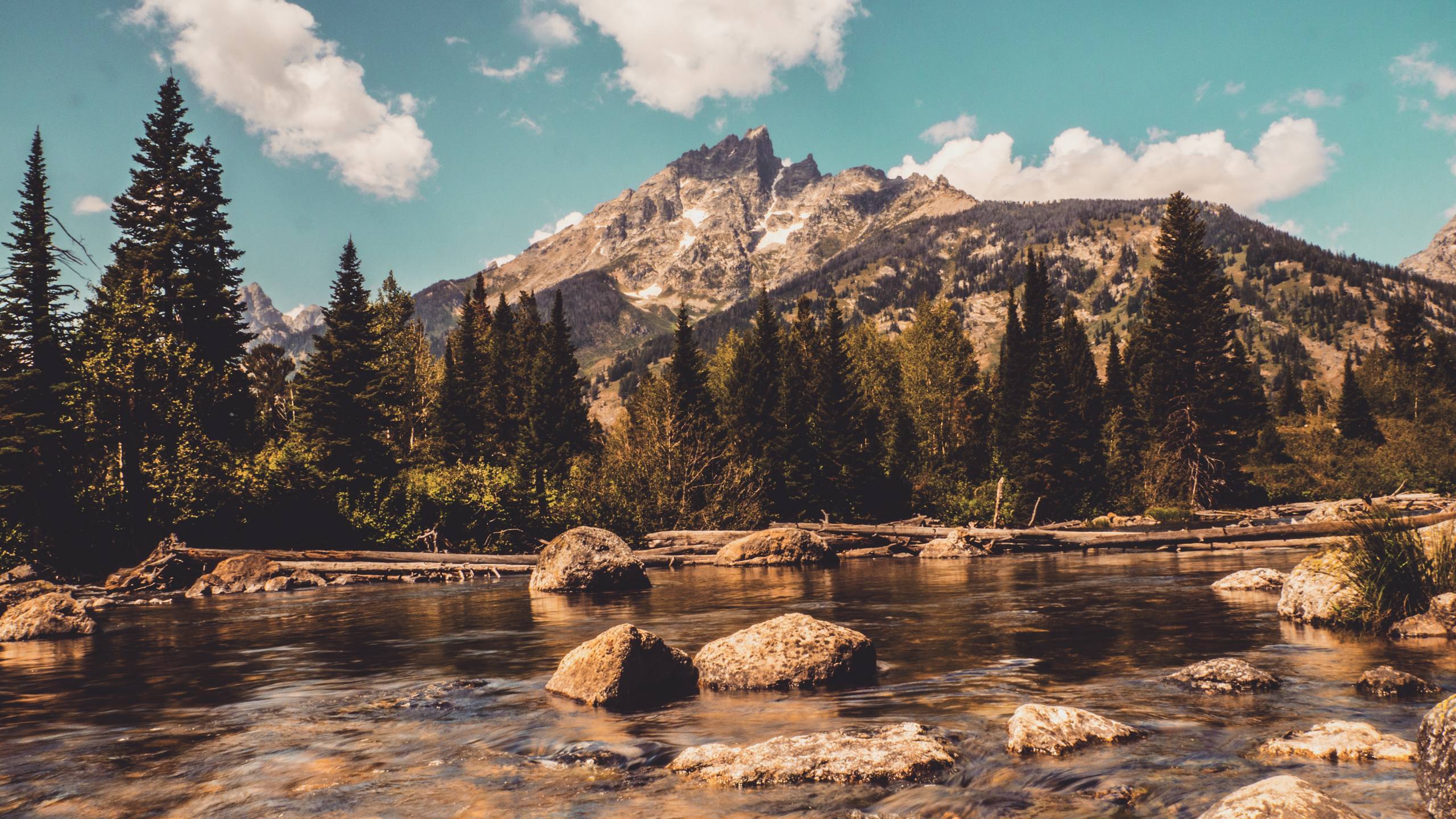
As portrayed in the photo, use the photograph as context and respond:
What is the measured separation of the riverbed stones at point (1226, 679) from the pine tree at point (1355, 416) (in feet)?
236

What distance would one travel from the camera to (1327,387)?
183 m

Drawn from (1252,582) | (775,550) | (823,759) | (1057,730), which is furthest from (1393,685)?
(775,550)

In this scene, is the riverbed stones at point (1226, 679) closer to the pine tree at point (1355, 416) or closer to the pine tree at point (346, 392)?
the pine tree at point (346, 392)

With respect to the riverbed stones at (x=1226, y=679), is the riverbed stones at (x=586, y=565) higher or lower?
higher

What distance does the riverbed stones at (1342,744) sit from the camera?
7.14 m

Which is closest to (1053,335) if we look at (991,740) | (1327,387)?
(991,740)

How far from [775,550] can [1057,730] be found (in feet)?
93.1

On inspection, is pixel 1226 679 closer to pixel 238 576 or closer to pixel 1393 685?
pixel 1393 685

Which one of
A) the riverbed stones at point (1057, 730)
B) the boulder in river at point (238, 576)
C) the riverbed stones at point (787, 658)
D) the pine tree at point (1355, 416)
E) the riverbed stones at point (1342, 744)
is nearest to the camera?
the riverbed stones at point (1342, 744)

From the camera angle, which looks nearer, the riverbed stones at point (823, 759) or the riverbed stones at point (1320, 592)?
the riverbed stones at point (823, 759)

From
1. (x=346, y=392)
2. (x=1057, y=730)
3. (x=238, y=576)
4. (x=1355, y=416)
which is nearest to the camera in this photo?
(x=1057, y=730)

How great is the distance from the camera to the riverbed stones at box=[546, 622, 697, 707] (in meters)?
10.8

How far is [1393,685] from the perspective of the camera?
9.54 metres

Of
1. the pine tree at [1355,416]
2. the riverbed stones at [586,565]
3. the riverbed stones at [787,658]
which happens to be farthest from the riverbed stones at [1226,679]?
the pine tree at [1355,416]
